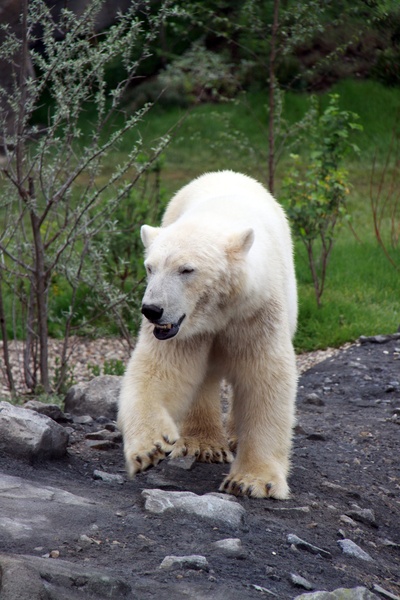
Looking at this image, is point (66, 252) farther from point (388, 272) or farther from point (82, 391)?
point (388, 272)

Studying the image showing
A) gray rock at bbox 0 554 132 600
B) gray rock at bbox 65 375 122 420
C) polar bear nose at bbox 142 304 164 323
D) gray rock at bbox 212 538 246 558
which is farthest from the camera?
gray rock at bbox 65 375 122 420

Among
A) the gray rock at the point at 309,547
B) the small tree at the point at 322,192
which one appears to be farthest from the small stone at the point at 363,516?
the small tree at the point at 322,192

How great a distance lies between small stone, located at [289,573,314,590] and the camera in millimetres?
2670

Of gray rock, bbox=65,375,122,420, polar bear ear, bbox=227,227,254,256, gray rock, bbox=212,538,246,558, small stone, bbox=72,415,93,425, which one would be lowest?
gray rock, bbox=65,375,122,420

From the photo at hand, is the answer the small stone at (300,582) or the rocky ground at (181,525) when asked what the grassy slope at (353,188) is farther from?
the small stone at (300,582)

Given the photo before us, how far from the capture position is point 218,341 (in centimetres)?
366

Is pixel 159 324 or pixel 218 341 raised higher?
pixel 159 324

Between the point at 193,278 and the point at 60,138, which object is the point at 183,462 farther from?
the point at 60,138

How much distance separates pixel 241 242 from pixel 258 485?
37.8 inches

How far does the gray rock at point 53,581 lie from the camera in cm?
222

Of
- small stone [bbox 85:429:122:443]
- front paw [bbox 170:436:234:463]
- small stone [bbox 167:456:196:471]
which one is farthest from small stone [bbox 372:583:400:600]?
small stone [bbox 85:429:122:443]

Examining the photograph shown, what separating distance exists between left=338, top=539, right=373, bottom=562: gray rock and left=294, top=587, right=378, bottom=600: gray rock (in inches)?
20.8

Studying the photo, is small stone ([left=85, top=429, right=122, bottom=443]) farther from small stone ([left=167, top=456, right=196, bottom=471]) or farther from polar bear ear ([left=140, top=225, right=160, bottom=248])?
polar bear ear ([left=140, top=225, right=160, bottom=248])

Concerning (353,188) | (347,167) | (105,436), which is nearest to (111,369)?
(105,436)
